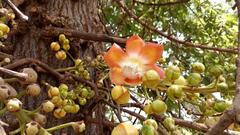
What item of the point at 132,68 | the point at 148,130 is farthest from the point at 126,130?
the point at 132,68

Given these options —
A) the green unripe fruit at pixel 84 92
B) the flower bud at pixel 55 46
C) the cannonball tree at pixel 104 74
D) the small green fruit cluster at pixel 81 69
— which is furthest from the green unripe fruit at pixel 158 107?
the flower bud at pixel 55 46

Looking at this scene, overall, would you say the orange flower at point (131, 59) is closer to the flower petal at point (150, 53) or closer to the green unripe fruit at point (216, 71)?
the flower petal at point (150, 53)

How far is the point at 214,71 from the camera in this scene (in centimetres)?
80

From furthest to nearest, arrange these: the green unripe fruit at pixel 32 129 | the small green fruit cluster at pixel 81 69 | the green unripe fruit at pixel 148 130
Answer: the small green fruit cluster at pixel 81 69, the green unripe fruit at pixel 32 129, the green unripe fruit at pixel 148 130

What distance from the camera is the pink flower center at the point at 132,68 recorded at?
2.95ft

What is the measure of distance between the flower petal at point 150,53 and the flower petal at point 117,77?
0.21 ft

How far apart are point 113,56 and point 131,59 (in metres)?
0.04

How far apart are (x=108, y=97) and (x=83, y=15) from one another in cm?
47

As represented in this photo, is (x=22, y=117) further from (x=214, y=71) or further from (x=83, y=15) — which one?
(x=83, y=15)

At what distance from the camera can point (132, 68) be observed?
0.92 metres

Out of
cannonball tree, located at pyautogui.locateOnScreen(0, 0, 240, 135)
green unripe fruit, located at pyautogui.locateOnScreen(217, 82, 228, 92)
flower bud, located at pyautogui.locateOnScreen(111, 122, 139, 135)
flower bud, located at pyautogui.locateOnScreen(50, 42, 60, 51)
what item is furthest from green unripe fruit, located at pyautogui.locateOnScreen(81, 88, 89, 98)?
green unripe fruit, located at pyautogui.locateOnScreen(217, 82, 228, 92)

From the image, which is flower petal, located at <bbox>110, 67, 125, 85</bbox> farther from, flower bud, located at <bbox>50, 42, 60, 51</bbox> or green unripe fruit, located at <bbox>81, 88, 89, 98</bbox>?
flower bud, located at <bbox>50, 42, 60, 51</bbox>

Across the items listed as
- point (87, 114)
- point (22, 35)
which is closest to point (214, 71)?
point (87, 114)

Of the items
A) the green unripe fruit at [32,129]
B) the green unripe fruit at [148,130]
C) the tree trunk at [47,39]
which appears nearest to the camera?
the green unripe fruit at [148,130]
